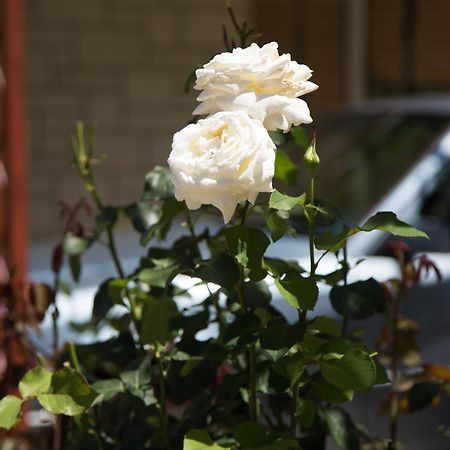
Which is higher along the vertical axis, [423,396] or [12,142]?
[12,142]

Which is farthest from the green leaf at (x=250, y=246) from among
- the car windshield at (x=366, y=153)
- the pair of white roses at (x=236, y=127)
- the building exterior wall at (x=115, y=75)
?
the building exterior wall at (x=115, y=75)

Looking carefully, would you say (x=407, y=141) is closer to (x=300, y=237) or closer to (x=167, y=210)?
(x=300, y=237)

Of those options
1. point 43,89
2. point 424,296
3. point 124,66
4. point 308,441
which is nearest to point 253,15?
point 124,66

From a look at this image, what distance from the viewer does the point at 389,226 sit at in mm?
1772

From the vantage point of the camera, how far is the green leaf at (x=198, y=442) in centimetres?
181

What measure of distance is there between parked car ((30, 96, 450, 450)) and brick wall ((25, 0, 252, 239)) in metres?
3.40

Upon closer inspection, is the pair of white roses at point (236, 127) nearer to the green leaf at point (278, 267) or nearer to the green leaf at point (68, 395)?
the green leaf at point (278, 267)

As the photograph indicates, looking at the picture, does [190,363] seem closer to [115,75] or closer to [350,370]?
[350,370]

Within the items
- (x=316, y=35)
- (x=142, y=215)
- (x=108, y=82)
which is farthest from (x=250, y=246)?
(x=316, y=35)

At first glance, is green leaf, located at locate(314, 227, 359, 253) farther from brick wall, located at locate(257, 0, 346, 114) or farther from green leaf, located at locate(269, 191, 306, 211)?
brick wall, located at locate(257, 0, 346, 114)

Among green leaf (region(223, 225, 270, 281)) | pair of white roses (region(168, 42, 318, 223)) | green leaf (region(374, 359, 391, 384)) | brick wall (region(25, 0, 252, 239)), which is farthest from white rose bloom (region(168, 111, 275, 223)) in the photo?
brick wall (region(25, 0, 252, 239))

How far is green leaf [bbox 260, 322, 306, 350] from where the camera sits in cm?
178

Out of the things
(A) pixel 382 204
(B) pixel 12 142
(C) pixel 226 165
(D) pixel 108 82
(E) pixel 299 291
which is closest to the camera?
(C) pixel 226 165

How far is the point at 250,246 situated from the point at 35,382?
1.49ft
